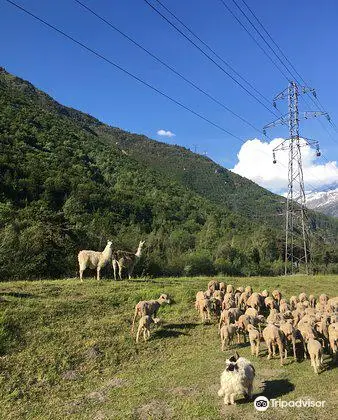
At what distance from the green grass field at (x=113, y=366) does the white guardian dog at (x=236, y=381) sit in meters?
0.24

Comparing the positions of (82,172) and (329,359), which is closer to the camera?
(329,359)

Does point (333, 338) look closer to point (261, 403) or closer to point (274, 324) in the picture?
point (274, 324)

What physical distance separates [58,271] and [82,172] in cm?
3573

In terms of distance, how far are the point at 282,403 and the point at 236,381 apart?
45.6 inches

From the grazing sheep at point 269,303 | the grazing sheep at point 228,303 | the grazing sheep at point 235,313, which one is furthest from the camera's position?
the grazing sheep at point 269,303

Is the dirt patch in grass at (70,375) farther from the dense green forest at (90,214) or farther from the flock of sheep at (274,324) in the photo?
the dense green forest at (90,214)

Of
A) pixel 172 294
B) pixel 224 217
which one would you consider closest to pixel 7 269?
pixel 172 294

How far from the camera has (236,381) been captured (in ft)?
34.5

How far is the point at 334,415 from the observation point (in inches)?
380

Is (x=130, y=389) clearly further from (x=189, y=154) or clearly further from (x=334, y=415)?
(x=189, y=154)

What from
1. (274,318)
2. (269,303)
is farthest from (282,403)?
(269,303)

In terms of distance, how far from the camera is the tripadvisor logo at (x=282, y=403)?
1018cm

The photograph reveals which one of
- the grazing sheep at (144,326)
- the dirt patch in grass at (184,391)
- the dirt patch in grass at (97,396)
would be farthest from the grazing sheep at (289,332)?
the dirt patch in grass at (97,396)

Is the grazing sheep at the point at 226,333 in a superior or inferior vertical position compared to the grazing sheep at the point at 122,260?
inferior
